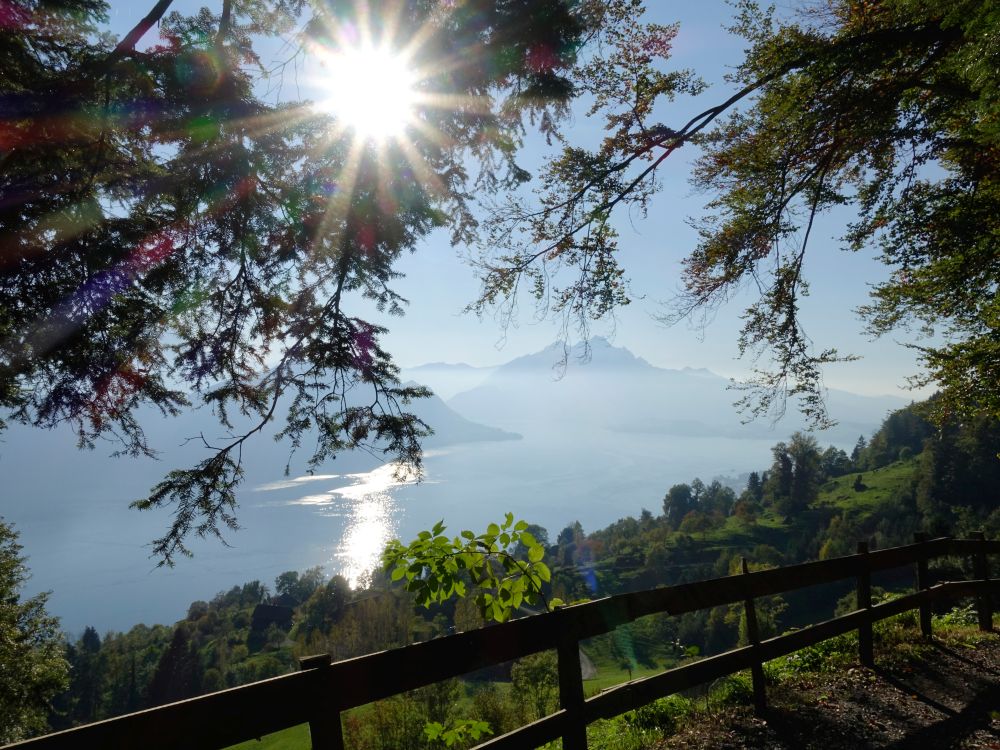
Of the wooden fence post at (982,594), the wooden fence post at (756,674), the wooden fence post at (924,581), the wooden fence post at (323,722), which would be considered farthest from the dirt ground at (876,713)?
the wooden fence post at (323,722)

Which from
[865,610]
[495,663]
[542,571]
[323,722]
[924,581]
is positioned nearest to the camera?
[323,722]

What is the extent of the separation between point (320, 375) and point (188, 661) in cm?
8878

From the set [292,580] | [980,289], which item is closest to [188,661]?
[292,580]

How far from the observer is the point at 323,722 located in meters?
2.35

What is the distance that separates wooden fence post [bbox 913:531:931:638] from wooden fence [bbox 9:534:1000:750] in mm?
1009

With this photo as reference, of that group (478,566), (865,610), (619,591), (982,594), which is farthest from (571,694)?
(619,591)

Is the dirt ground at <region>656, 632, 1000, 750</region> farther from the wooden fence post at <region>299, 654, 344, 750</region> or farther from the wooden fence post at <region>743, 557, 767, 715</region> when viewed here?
the wooden fence post at <region>299, 654, 344, 750</region>

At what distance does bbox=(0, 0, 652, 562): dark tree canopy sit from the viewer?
18.8 feet

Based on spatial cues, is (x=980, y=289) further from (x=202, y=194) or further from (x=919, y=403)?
(x=202, y=194)

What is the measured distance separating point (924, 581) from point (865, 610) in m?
2.08

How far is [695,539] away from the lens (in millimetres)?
132000

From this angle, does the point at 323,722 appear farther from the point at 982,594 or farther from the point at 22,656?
the point at 22,656

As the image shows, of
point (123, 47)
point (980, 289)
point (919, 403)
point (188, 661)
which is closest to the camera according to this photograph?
point (123, 47)

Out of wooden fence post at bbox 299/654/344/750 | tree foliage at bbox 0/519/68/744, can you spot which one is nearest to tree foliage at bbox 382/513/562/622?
wooden fence post at bbox 299/654/344/750
